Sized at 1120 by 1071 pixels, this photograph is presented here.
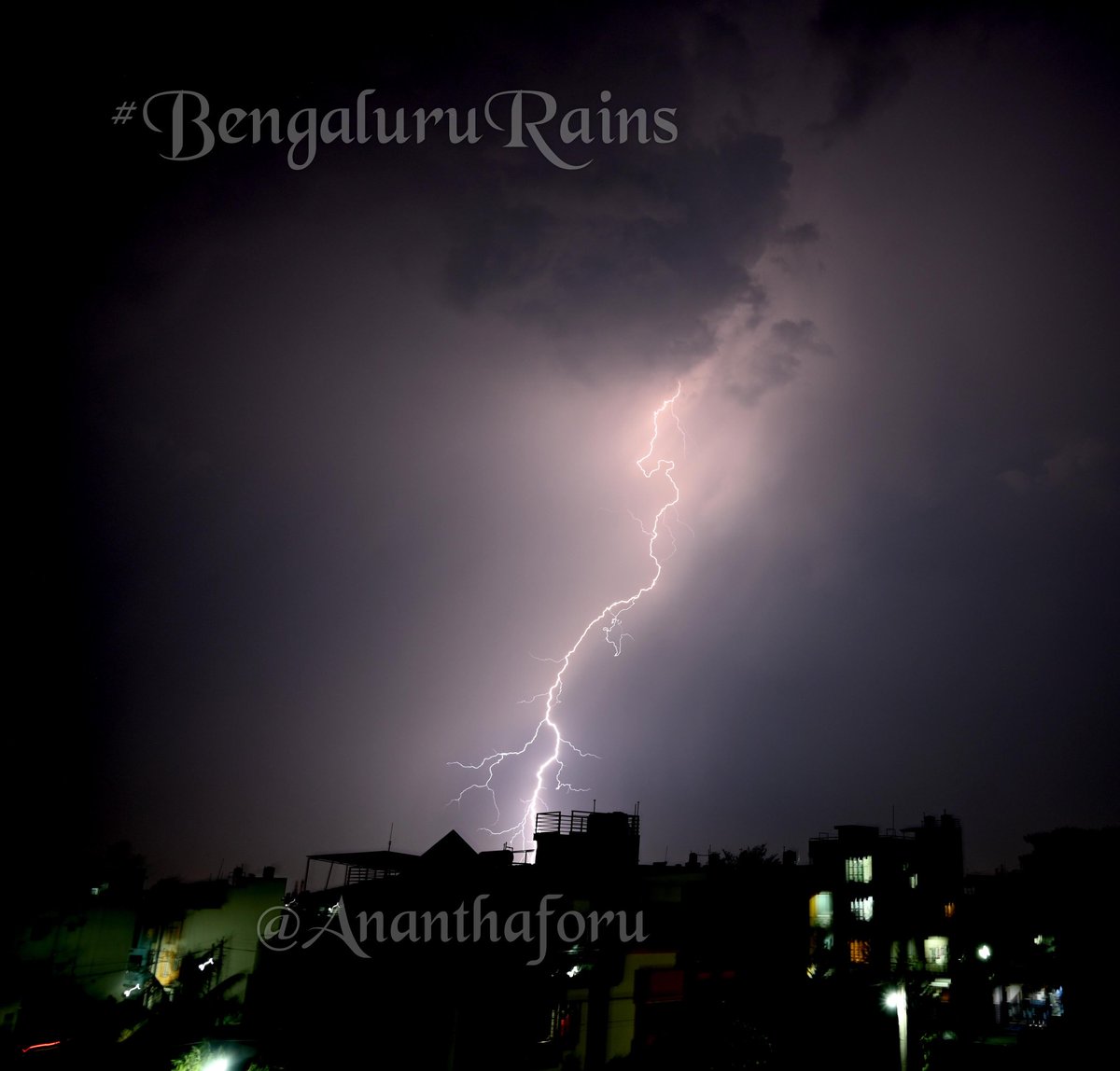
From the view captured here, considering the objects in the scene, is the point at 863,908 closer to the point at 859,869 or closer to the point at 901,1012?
the point at 859,869

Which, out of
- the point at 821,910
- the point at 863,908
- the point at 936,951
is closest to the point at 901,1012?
the point at 821,910

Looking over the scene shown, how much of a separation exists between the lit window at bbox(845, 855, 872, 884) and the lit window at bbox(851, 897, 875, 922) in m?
1.11

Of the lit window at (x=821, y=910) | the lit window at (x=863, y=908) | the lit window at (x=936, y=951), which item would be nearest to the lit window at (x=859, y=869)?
the lit window at (x=863, y=908)

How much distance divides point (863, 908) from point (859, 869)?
218 cm

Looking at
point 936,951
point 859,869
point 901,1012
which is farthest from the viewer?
point 936,951

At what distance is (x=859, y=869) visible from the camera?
42.3 meters

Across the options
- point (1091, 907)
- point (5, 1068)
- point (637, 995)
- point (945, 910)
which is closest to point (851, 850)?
point (945, 910)

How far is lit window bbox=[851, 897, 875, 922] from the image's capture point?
41266 millimetres

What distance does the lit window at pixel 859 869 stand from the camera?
138ft

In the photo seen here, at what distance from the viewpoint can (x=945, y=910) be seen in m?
44.4

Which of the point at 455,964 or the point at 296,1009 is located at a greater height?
the point at 455,964

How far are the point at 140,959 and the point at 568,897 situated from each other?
21.9 metres

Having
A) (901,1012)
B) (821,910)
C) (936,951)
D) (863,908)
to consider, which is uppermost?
(863,908)

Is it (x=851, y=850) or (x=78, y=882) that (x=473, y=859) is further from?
(x=851, y=850)
